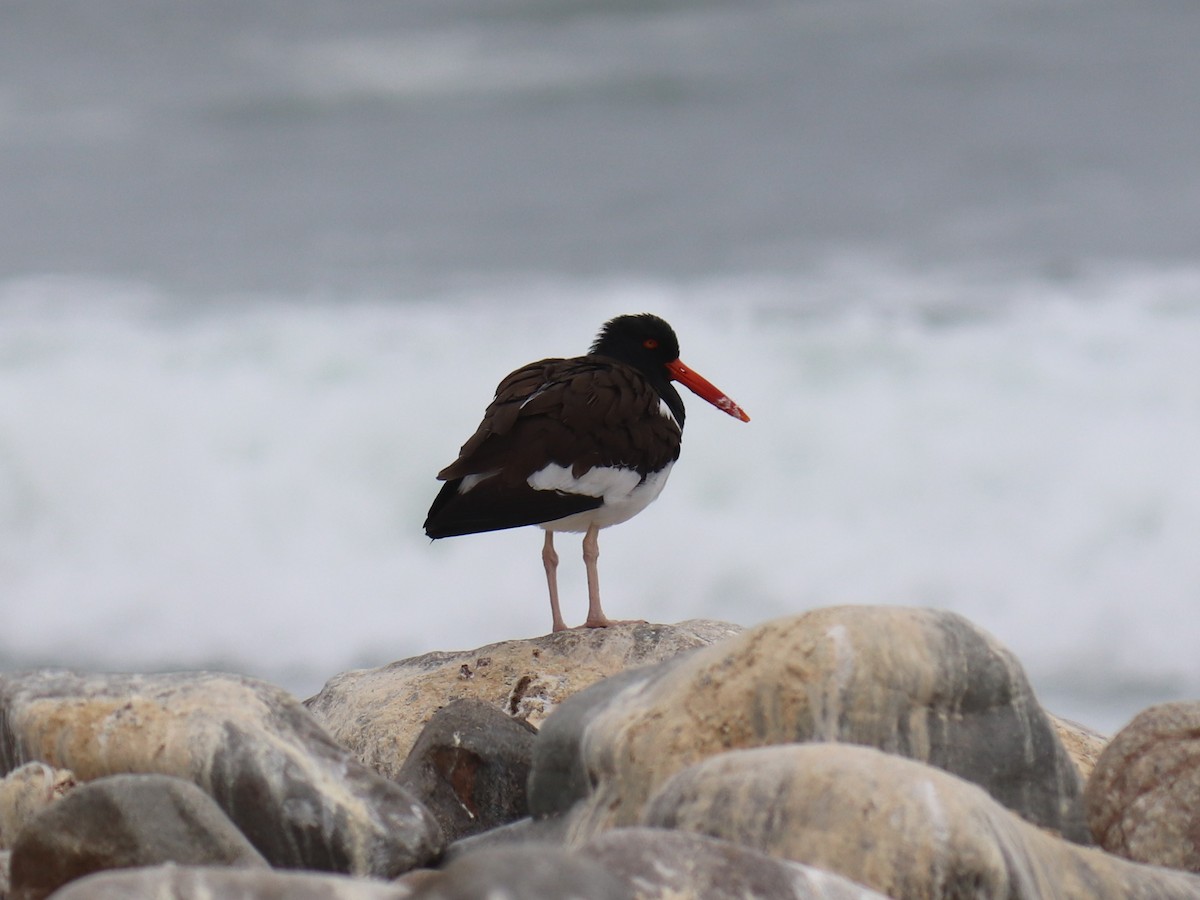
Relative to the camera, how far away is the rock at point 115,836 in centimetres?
357

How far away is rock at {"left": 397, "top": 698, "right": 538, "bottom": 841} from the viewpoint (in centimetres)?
508

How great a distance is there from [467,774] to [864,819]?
2015 millimetres

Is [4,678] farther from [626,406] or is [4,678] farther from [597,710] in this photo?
[626,406]

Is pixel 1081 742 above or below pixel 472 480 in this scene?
below

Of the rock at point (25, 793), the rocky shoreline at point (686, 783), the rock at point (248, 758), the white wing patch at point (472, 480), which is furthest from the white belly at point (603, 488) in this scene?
the rock at point (25, 793)

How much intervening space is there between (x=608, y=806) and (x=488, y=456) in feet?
9.45

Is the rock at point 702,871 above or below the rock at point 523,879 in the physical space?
below

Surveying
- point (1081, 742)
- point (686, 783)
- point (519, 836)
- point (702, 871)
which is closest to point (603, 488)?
point (1081, 742)

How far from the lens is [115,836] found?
360 cm

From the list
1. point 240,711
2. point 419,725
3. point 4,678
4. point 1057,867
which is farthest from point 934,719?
point 4,678

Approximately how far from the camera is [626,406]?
723 cm

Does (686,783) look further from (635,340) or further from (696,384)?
(696,384)

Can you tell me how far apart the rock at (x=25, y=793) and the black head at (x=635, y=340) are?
4238mm

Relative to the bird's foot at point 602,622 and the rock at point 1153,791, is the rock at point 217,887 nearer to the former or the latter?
the rock at point 1153,791
